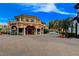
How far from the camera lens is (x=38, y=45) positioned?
14.6ft

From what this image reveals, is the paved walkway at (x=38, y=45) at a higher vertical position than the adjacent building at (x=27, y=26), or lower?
lower

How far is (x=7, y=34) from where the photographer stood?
4535 mm

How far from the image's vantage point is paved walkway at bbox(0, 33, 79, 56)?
437cm

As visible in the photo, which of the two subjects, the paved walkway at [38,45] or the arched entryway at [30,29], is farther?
the arched entryway at [30,29]

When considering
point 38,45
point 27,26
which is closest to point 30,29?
point 27,26

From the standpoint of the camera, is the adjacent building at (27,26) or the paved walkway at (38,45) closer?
the paved walkway at (38,45)

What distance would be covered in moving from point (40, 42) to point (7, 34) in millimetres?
452

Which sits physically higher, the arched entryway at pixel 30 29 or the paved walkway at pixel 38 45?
the arched entryway at pixel 30 29

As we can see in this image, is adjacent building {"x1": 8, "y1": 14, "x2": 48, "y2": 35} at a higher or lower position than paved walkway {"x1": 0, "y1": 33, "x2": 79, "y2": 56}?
higher

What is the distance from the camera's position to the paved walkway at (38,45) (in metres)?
4.37

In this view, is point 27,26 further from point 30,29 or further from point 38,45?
point 38,45

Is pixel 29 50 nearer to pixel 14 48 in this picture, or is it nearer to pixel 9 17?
pixel 14 48

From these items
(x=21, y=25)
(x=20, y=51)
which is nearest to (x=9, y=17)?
(x=21, y=25)

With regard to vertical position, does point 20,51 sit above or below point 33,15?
below
